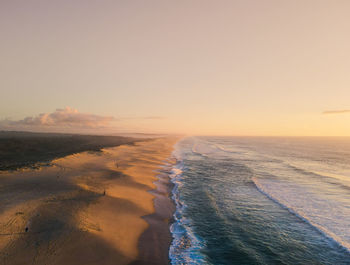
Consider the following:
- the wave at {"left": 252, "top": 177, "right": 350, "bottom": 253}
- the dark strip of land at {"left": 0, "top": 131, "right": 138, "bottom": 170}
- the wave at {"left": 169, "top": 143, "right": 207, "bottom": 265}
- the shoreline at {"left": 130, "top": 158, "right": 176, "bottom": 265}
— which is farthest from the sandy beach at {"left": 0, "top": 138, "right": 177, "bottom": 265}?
the wave at {"left": 252, "top": 177, "right": 350, "bottom": 253}

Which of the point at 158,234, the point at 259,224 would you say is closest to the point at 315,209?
the point at 259,224

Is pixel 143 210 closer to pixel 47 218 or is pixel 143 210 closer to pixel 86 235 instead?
pixel 86 235

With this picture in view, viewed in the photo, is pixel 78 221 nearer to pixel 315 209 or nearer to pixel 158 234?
pixel 158 234

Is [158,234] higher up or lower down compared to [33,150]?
lower down

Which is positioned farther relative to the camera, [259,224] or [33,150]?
[33,150]

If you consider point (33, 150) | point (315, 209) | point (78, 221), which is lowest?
point (315, 209)

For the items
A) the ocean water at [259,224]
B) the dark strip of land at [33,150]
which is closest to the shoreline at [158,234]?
the ocean water at [259,224]

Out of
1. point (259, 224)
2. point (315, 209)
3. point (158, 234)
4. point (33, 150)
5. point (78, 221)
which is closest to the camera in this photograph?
point (78, 221)
